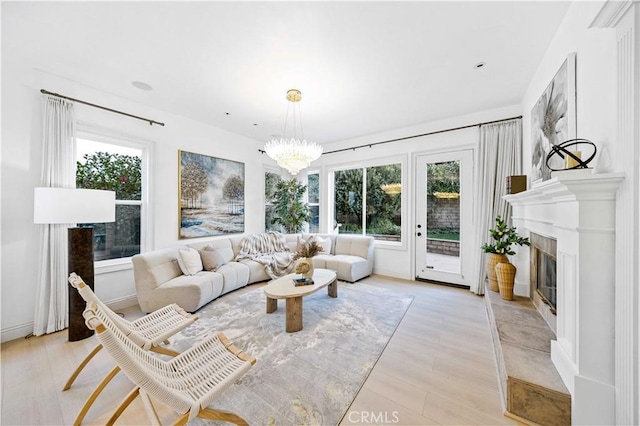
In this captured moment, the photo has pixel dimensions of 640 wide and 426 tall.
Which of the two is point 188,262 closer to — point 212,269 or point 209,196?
point 212,269

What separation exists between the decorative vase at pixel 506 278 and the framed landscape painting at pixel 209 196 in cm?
440

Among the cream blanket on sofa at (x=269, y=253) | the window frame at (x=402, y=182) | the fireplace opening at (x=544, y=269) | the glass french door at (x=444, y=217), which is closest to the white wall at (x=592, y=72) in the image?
the fireplace opening at (x=544, y=269)

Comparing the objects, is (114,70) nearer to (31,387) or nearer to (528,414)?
(31,387)

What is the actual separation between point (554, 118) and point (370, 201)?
127 inches

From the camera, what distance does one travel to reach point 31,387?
5.61 ft

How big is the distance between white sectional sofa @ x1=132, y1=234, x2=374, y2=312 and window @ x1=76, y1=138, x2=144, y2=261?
1.95 ft

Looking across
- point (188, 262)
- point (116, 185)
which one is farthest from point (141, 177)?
point (188, 262)

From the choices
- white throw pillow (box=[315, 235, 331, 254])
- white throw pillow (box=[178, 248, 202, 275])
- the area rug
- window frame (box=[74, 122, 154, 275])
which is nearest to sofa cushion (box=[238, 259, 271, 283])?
the area rug

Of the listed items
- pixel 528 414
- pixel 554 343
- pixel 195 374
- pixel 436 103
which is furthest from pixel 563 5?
pixel 195 374

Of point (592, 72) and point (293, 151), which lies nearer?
point (592, 72)

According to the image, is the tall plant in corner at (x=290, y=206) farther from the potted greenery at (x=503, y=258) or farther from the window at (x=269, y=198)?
the potted greenery at (x=503, y=258)

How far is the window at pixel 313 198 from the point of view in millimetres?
5881

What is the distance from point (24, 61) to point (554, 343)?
5.50 meters

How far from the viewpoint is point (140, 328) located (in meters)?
1.85
